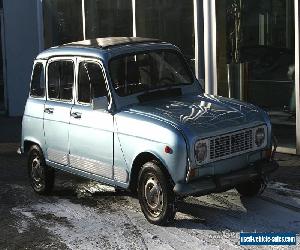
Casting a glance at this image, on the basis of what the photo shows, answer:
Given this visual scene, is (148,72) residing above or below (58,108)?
above

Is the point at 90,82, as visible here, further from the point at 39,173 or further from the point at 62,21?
the point at 62,21

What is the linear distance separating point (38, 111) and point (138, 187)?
2.11 meters

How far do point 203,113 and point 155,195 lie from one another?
3.23 ft

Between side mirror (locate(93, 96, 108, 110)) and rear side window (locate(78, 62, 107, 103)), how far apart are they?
231 mm

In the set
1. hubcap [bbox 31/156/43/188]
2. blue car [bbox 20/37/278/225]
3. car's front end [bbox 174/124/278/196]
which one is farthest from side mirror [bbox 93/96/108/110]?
hubcap [bbox 31/156/43/188]

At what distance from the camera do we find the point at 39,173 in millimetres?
7887

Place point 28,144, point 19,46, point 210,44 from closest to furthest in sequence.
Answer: point 28,144 < point 210,44 < point 19,46

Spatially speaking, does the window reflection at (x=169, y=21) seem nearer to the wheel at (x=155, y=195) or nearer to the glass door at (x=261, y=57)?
the glass door at (x=261, y=57)

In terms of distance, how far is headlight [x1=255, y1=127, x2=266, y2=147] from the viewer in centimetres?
635

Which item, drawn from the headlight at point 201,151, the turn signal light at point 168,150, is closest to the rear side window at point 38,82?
the turn signal light at point 168,150

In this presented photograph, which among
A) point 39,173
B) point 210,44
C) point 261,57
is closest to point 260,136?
point 39,173

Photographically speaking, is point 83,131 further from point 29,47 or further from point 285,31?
point 29,47

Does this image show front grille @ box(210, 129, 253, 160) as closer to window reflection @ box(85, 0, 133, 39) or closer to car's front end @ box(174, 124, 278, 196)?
car's front end @ box(174, 124, 278, 196)

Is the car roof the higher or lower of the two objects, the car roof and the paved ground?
the higher
